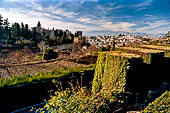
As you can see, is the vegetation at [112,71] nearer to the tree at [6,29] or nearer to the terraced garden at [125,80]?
the terraced garden at [125,80]

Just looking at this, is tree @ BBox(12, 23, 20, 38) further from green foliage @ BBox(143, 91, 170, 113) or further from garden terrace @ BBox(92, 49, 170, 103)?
green foliage @ BBox(143, 91, 170, 113)

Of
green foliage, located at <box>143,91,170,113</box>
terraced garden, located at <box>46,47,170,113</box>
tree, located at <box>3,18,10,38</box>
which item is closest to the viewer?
green foliage, located at <box>143,91,170,113</box>

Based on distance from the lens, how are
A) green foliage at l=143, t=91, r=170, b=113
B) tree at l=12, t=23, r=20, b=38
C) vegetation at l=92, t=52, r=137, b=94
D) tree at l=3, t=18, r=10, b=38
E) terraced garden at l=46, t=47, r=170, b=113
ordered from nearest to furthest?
green foliage at l=143, t=91, r=170, b=113 → terraced garden at l=46, t=47, r=170, b=113 → vegetation at l=92, t=52, r=137, b=94 → tree at l=3, t=18, r=10, b=38 → tree at l=12, t=23, r=20, b=38

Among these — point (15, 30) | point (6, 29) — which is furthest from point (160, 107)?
point (15, 30)

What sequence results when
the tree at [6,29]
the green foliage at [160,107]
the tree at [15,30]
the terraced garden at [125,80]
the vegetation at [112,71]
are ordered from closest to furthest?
1. the green foliage at [160,107]
2. the terraced garden at [125,80]
3. the vegetation at [112,71]
4. the tree at [6,29]
5. the tree at [15,30]

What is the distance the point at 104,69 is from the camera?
5137mm

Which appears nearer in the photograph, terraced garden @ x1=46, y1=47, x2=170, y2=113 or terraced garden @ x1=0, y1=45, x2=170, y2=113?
terraced garden @ x1=0, y1=45, x2=170, y2=113

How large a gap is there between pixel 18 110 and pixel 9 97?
2.51 ft

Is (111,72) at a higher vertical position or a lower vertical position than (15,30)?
lower

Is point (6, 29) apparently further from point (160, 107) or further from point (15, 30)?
point (160, 107)

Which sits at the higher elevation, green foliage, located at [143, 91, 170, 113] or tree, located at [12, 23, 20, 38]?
tree, located at [12, 23, 20, 38]

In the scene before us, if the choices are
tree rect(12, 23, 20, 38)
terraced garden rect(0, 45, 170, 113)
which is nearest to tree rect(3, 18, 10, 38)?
tree rect(12, 23, 20, 38)

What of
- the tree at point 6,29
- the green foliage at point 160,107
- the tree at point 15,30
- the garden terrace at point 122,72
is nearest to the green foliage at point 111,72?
the garden terrace at point 122,72

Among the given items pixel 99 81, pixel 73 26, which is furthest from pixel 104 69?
pixel 73 26
